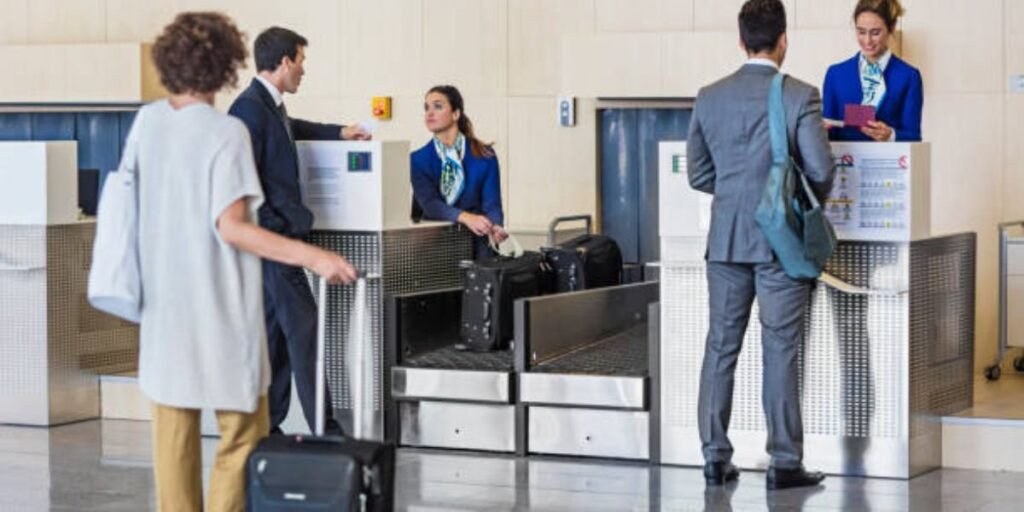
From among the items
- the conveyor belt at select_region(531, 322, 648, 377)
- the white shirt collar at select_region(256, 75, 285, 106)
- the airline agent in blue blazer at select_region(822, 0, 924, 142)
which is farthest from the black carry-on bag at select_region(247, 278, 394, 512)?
the airline agent in blue blazer at select_region(822, 0, 924, 142)

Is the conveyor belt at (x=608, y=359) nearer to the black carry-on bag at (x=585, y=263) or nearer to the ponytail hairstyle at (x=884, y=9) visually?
the black carry-on bag at (x=585, y=263)

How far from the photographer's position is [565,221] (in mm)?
12320

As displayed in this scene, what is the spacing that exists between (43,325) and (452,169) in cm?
222

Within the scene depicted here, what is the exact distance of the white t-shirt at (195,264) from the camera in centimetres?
509

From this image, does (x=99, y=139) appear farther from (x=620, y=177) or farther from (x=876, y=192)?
(x=876, y=192)

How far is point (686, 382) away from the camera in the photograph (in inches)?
313

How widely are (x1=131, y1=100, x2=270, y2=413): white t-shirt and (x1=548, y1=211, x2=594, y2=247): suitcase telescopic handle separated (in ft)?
19.3

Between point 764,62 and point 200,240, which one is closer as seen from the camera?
point 200,240

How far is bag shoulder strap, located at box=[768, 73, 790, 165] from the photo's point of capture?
7.03m

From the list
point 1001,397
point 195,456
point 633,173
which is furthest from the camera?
point 633,173

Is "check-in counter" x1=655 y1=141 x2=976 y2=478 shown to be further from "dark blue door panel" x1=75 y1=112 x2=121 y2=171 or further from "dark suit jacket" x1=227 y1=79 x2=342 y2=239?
"dark blue door panel" x1=75 y1=112 x2=121 y2=171

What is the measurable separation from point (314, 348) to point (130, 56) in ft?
20.2

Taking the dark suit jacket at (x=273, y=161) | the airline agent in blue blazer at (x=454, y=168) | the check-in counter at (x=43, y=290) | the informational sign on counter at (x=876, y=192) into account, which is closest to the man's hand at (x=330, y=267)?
the dark suit jacket at (x=273, y=161)

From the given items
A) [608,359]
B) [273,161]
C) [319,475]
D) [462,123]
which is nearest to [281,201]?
[273,161]
